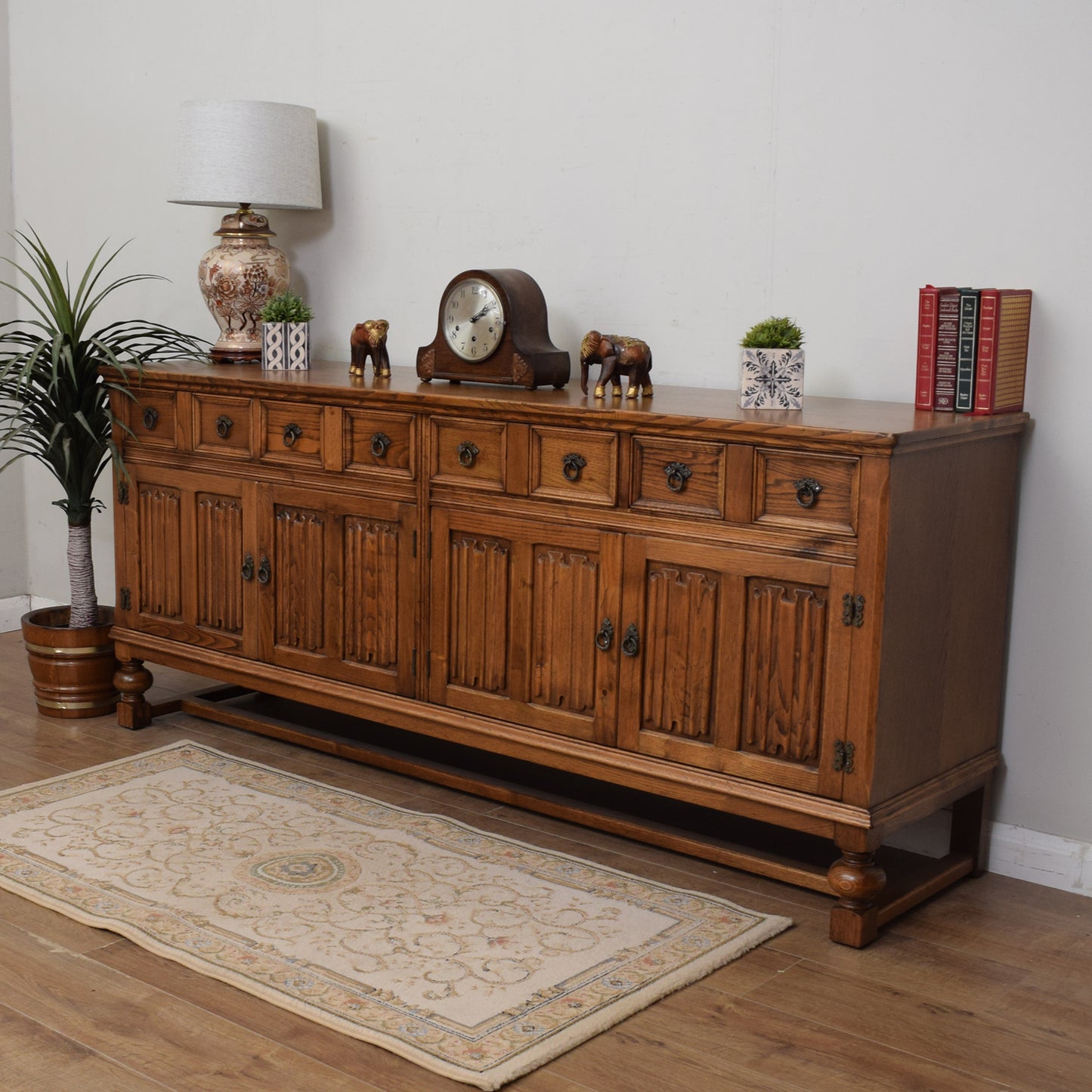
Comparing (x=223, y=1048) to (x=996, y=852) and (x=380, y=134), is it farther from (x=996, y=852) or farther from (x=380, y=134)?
(x=380, y=134)

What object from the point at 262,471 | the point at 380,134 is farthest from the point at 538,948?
the point at 380,134

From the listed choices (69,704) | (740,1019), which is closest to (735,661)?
(740,1019)

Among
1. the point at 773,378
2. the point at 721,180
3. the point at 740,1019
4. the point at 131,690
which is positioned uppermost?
the point at 721,180

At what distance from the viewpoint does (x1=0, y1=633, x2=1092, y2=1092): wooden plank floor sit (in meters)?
2.02

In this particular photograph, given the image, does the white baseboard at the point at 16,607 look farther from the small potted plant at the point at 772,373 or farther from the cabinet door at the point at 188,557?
→ the small potted plant at the point at 772,373

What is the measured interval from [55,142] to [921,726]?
3.41 m

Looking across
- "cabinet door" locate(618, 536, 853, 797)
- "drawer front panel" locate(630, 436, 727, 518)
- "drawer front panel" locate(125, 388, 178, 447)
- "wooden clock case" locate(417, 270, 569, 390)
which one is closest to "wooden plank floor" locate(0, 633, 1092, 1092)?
"cabinet door" locate(618, 536, 853, 797)

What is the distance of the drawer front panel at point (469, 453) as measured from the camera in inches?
111

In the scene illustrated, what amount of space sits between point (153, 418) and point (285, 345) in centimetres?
38

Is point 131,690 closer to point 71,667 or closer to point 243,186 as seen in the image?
point 71,667

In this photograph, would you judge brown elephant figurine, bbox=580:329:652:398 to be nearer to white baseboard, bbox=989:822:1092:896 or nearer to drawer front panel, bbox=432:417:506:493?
drawer front panel, bbox=432:417:506:493

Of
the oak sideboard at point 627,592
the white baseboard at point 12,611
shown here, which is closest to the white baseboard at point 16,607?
the white baseboard at point 12,611

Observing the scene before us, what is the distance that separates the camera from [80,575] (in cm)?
374

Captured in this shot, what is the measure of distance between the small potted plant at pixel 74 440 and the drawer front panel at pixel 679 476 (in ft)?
4.77
